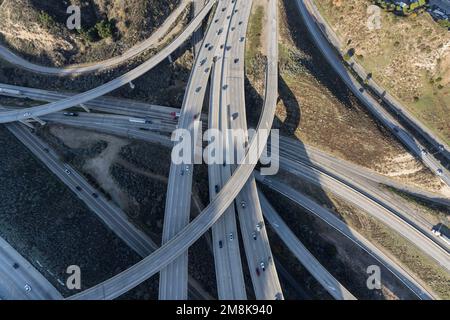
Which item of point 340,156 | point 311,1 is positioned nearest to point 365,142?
point 340,156

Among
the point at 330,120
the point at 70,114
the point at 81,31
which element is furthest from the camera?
the point at 81,31

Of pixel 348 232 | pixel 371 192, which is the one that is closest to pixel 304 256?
pixel 348 232

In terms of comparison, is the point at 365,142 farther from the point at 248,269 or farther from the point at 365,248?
the point at 248,269

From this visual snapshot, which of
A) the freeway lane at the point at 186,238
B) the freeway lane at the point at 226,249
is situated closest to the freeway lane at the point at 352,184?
the freeway lane at the point at 186,238

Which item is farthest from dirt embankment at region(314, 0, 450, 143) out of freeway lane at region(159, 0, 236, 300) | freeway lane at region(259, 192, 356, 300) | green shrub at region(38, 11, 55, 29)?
green shrub at region(38, 11, 55, 29)

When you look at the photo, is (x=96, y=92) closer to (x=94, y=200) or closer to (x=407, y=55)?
(x=94, y=200)
